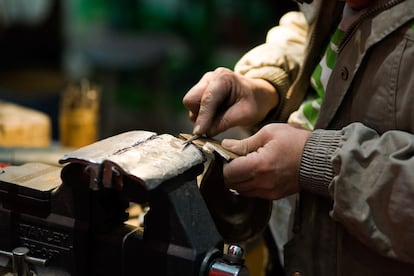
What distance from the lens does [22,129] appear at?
2.09 metres

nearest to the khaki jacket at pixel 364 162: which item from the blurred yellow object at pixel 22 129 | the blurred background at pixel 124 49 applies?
the blurred yellow object at pixel 22 129

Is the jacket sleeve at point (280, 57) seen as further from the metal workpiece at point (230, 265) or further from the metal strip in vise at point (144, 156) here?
the metal workpiece at point (230, 265)

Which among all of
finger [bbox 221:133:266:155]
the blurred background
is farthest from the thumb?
the blurred background

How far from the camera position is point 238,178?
1047 millimetres

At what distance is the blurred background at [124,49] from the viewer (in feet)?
12.2

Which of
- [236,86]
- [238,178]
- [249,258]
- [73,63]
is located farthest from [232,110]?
[73,63]

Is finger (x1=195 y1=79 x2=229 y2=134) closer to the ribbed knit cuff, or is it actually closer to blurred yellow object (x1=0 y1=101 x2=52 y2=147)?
the ribbed knit cuff

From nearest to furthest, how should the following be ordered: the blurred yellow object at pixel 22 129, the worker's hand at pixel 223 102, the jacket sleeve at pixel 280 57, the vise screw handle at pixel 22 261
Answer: the vise screw handle at pixel 22 261
the worker's hand at pixel 223 102
the jacket sleeve at pixel 280 57
the blurred yellow object at pixel 22 129

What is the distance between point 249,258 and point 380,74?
0.67 meters

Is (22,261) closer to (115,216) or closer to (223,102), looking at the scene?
(115,216)

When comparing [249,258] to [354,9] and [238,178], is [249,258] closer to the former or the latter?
[238,178]

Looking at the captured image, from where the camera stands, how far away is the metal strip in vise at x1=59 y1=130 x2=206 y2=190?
2.85ft

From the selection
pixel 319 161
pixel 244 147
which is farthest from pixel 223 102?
pixel 319 161

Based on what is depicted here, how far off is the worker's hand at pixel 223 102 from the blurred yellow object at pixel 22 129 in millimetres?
974
